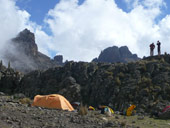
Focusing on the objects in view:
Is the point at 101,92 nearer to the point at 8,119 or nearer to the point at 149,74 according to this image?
the point at 149,74

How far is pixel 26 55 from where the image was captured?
15038 cm

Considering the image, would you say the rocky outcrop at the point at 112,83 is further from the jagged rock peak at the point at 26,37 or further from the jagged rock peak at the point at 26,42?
the jagged rock peak at the point at 26,37

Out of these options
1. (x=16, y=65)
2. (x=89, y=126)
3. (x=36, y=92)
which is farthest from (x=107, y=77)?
(x=16, y=65)

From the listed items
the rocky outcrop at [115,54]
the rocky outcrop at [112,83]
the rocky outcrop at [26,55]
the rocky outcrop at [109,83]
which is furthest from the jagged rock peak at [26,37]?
the rocky outcrop at [112,83]

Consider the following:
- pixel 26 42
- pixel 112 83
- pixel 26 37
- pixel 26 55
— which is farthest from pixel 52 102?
pixel 26 37

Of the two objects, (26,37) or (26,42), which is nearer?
(26,42)

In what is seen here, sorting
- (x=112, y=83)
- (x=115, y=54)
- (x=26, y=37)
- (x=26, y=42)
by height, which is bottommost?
(x=112, y=83)

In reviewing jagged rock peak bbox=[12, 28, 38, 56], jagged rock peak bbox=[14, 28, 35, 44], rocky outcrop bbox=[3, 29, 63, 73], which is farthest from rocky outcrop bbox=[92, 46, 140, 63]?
jagged rock peak bbox=[14, 28, 35, 44]

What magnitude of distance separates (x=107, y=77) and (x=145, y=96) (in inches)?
417

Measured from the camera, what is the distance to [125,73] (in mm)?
39875

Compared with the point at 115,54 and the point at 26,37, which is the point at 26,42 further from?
the point at 115,54

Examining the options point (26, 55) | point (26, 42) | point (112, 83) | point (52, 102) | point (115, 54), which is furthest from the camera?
point (115, 54)

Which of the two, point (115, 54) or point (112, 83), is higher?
point (115, 54)

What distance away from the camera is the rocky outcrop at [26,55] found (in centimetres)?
13529
